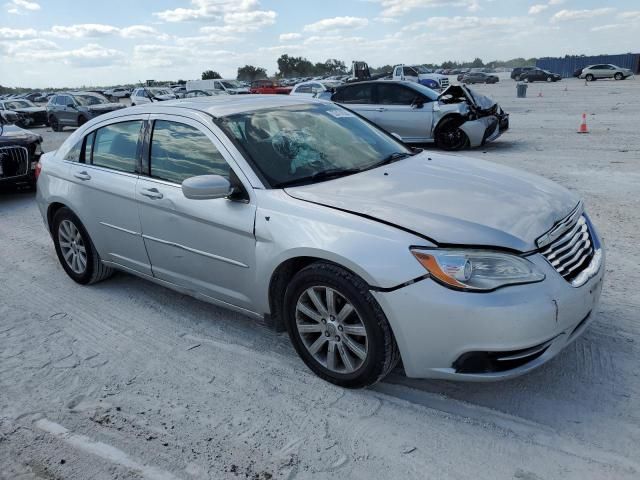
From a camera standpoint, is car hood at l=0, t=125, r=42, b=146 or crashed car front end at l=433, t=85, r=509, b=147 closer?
car hood at l=0, t=125, r=42, b=146

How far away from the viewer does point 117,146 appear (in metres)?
4.38

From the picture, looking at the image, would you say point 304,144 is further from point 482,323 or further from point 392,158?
point 482,323

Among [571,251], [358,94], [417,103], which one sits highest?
[358,94]

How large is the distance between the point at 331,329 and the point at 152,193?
1.71m

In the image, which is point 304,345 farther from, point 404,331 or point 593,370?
point 593,370

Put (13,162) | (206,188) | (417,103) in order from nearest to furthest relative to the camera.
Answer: (206,188), (13,162), (417,103)

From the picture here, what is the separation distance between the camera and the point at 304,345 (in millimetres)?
3273

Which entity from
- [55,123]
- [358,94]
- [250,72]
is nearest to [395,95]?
[358,94]

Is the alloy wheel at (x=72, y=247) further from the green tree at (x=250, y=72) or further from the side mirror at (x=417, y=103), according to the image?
the green tree at (x=250, y=72)

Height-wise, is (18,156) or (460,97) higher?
(460,97)

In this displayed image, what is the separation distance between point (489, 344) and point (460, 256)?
438 mm

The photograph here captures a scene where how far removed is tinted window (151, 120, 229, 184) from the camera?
11.9 ft

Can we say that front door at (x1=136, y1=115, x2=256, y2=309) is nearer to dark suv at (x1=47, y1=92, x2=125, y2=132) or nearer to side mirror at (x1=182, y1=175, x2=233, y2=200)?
side mirror at (x1=182, y1=175, x2=233, y2=200)

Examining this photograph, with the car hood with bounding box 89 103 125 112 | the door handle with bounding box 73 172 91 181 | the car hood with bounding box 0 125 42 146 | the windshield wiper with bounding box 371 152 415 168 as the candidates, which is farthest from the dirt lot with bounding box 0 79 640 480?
the car hood with bounding box 89 103 125 112
